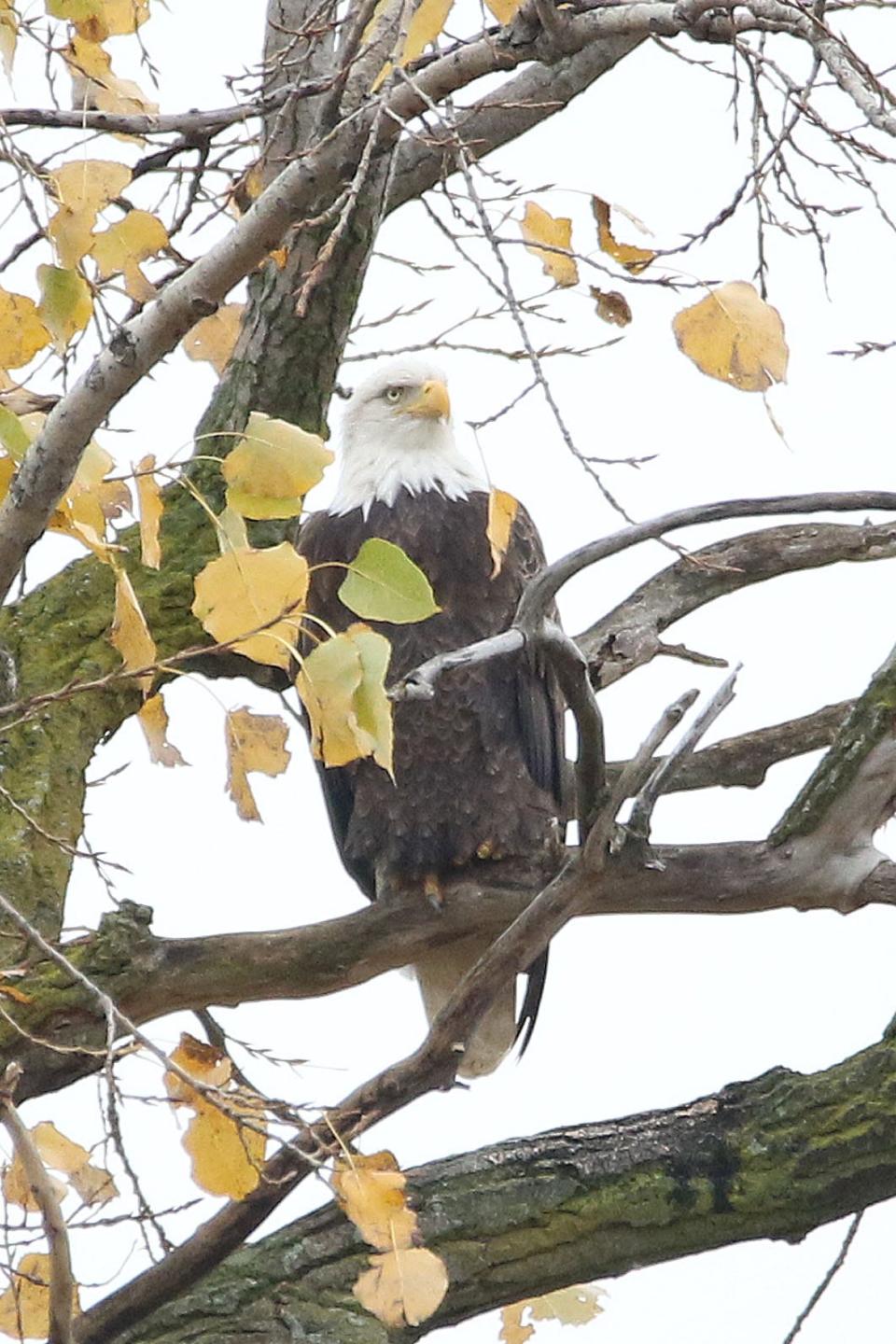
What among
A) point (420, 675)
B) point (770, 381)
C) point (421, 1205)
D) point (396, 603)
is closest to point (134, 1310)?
point (421, 1205)

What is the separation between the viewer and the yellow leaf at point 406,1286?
1.72 m


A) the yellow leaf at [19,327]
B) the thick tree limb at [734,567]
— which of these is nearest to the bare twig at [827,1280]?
the thick tree limb at [734,567]

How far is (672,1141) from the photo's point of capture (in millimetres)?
2592

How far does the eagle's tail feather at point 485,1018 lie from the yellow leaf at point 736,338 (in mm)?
1966

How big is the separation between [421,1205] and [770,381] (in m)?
1.30

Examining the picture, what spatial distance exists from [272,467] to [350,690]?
0.74 feet

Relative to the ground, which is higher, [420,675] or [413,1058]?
[420,675]

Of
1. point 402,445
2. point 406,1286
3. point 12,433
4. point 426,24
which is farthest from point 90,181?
point 402,445

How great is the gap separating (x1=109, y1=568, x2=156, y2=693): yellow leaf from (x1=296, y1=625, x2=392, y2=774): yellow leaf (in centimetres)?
18

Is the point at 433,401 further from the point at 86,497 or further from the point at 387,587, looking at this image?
the point at 387,587

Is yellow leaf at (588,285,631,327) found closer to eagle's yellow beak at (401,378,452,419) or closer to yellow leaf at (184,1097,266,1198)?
yellow leaf at (184,1097,266,1198)

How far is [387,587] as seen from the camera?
172 centimetres

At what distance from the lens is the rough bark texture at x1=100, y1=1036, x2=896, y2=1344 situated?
2.49 metres

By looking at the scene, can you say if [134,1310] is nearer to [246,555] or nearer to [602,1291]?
[602,1291]
